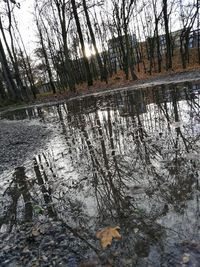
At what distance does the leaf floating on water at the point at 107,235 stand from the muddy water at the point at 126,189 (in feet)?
0.18

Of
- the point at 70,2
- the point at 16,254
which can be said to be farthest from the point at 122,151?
the point at 70,2

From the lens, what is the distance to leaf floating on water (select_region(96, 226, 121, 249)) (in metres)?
2.17

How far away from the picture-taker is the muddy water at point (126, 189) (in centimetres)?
208

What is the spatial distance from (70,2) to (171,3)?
1052cm

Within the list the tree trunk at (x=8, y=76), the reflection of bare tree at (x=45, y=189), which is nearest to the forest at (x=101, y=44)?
the tree trunk at (x=8, y=76)

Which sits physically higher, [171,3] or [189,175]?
[171,3]

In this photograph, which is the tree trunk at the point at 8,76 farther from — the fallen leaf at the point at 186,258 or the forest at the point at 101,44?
the fallen leaf at the point at 186,258

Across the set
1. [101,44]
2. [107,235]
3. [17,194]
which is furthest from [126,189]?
[101,44]

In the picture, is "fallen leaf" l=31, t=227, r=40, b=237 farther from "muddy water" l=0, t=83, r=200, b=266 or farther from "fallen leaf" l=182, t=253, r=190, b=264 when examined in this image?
"fallen leaf" l=182, t=253, r=190, b=264

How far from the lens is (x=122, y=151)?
4.24 meters

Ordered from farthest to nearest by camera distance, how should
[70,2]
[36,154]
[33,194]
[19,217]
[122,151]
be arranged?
[70,2]
[36,154]
[122,151]
[33,194]
[19,217]

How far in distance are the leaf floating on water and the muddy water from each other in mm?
54

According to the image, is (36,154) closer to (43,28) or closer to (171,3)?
(171,3)

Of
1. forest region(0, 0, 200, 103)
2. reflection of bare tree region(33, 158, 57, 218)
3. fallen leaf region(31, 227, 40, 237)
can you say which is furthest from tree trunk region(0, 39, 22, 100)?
fallen leaf region(31, 227, 40, 237)
